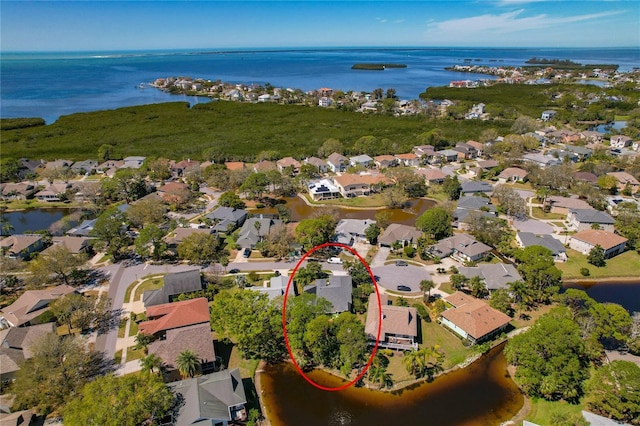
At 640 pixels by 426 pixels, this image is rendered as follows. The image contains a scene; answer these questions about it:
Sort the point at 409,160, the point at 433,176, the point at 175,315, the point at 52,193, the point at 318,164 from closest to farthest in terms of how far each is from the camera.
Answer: the point at 175,315
the point at 52,193
the point at 433,176
the point at 318,164
the point at 409,160

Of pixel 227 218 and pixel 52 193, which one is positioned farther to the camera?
pixel 52 193

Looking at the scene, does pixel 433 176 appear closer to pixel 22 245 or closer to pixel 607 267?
pixel 607 267

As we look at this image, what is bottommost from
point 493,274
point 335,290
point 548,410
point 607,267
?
point 548,410

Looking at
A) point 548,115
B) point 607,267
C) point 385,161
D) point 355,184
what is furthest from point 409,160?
point 548,115

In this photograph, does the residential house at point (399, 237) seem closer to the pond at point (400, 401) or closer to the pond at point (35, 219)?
the pond at point (400, 401)

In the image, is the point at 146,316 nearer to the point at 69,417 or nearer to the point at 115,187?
the point at 69,417

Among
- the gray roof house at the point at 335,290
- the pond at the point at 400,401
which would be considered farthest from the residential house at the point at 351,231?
the pond at the point at 400,401

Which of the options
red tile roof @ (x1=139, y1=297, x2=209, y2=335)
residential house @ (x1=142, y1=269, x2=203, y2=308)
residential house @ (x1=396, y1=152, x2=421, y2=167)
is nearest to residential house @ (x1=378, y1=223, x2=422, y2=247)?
residential house @ (x1=142, y1=269, x2=203, y2=308)

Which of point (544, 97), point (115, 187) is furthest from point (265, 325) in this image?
point (544, 97)
